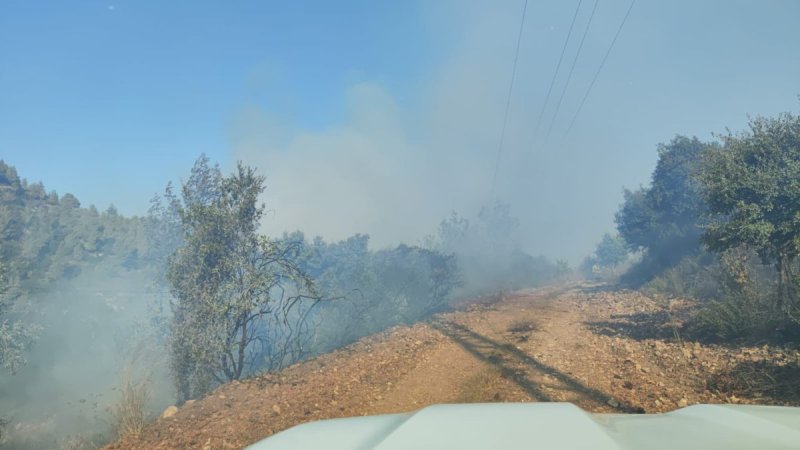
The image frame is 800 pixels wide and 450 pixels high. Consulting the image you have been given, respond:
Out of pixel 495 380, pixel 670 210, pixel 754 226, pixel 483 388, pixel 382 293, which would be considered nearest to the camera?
pixel 483 388

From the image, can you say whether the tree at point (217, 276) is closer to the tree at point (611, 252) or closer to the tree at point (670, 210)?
the tree at point (670, 210)

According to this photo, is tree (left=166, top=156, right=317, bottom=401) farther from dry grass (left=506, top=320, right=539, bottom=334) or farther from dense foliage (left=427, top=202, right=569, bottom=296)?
dense foliage (left=427, top=202, right=569, bottom=296)

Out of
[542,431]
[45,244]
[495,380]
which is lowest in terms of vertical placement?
[495,380]

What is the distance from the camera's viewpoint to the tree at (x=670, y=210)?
3225 cm

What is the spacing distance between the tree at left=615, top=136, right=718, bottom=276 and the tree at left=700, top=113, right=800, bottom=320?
2084 cm

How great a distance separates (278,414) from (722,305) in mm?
9690

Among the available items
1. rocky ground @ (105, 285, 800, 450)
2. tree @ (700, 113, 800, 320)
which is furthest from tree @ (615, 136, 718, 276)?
rocky ground @ (105, 285, 800, 450)

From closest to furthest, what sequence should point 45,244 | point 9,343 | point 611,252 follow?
point 9,343 → point 45,244 → point 611,252

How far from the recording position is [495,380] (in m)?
7.90

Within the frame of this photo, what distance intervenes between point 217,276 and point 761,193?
44.5ft

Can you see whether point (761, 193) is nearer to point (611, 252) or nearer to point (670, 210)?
point (670, 210)

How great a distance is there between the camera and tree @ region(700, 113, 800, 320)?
1071 centimetres

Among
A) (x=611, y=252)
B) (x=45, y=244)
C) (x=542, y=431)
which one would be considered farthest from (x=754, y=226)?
(x=611, y=252)

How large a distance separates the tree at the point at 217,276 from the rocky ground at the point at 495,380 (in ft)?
6.67
